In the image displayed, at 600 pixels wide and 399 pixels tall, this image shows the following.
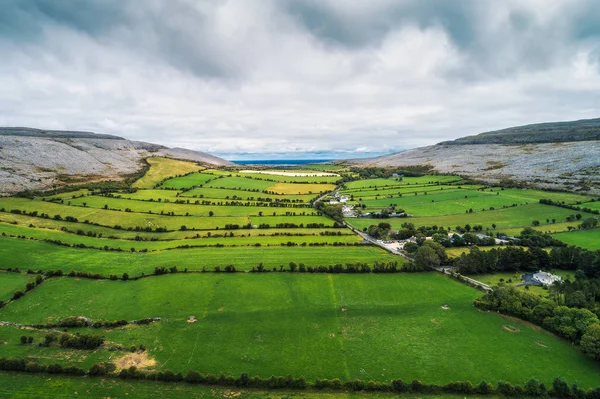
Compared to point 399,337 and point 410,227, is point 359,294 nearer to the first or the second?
point 399,337

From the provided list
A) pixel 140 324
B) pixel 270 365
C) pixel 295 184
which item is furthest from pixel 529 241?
pixel 295 184

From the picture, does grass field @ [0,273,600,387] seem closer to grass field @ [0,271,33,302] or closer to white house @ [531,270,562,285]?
grass field @ [0,271,33,302]

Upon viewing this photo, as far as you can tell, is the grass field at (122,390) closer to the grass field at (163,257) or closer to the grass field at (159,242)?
the grass field at (163,257)

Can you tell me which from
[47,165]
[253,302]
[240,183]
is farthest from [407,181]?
[47,165]

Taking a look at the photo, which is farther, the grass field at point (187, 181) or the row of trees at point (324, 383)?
the grass field at point (187, 181)

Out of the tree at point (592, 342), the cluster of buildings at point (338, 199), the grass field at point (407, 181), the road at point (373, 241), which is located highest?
the grass field at point (407, 181)

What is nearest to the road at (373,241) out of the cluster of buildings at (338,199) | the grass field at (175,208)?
the grass field at (175,208)

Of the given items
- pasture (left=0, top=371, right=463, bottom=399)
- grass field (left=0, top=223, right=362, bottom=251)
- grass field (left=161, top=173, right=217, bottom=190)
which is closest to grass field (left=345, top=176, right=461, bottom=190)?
grass field (left=161, top=173, right=217, bottom=190)
